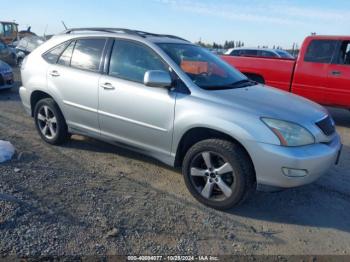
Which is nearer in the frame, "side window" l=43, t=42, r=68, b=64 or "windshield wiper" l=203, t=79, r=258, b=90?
"windshield wiper" l=203, t=79, r=258, b=90

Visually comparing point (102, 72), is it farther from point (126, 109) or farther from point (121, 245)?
point (121, 245)

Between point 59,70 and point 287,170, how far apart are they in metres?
3.36

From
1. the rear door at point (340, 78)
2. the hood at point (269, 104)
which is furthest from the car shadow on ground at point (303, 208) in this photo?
the rear door at point (340, 78)

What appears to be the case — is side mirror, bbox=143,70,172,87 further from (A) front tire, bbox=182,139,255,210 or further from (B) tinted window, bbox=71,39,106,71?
(B) tinted window, bbox=71,39,106,71

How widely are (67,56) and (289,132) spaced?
3235 millimetres

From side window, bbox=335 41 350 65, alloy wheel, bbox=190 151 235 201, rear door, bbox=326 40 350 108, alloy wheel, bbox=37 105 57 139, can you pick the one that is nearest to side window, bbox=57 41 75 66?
alloy wheel, bbox=37 105 57 139

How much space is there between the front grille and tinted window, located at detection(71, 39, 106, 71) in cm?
276

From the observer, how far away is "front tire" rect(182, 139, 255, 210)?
3516 millimetres

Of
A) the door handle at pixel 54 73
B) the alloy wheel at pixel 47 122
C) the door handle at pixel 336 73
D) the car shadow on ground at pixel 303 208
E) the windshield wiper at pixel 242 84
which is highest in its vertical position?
the windshield wiper at pixel 242 84

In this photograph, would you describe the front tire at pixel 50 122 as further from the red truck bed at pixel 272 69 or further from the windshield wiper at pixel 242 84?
the red truck bed at pixel 272 69

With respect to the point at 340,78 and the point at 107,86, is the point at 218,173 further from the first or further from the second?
the point at 340,78

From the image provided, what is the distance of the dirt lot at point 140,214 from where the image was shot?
10.0 ft

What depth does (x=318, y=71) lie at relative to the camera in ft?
25.3

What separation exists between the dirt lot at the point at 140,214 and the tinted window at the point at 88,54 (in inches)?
50.3
